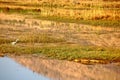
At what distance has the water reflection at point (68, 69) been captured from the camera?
476 inches

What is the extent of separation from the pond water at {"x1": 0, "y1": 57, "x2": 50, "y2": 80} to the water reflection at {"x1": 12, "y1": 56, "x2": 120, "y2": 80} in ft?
0.88

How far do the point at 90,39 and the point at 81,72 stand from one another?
648 cm

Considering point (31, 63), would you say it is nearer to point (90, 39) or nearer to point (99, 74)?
point (99, 74)

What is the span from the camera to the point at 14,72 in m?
12.6

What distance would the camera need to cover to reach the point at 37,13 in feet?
98.7

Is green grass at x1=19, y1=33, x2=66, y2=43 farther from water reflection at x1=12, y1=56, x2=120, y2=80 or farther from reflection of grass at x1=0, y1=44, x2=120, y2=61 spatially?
water reflection at x1=12, y1=56, x2=120, y2=80

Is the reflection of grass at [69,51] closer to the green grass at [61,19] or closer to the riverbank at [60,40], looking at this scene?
the riverbank at [60,40]

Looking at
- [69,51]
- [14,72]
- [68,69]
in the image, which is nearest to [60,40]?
[69,51]

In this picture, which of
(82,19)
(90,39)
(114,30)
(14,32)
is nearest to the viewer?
(90,39)

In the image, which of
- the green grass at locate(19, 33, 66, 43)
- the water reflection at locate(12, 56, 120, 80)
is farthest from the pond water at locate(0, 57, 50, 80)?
the green grass at locate(19, 33, 66, 43)

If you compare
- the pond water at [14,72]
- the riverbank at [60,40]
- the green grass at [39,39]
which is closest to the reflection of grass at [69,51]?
the riverbank at [60,40]

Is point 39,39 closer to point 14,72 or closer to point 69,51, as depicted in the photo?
point 69,51

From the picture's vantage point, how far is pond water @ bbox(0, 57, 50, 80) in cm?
1186

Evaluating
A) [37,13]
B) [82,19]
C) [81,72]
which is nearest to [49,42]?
[81,72]
